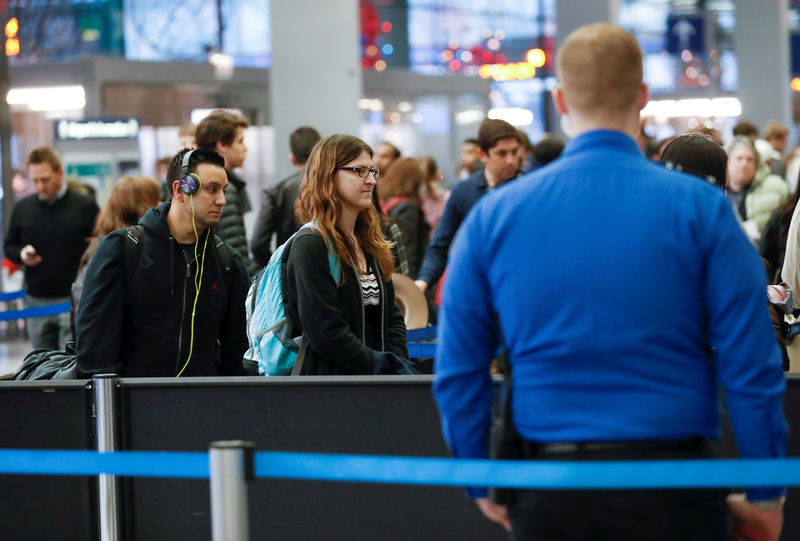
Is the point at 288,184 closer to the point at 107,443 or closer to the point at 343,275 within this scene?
the point at 343,275

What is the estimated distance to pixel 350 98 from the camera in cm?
1219

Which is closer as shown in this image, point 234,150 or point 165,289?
point 165,289

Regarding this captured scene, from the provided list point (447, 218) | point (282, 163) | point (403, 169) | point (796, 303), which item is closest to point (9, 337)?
point (282, 163)

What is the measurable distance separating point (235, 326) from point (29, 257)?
424cm

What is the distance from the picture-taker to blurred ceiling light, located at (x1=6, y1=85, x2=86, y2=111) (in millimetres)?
16688

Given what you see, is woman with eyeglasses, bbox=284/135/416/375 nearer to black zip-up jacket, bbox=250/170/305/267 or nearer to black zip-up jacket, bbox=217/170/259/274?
black zip-up jacket, bbox=217/170/259/274

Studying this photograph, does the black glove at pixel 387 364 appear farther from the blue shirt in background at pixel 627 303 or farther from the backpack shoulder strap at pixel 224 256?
the blue shirt in background at pixel 627 303

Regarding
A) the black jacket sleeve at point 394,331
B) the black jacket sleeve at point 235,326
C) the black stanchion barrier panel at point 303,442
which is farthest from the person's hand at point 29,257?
the black jacket sleeve at point 394,331

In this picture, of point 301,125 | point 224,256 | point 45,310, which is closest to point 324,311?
point 224,256

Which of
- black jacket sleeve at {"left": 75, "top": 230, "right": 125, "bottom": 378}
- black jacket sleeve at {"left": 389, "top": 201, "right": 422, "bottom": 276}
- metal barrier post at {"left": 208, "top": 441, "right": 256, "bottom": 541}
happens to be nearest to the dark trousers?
metal barrier post at {"left": 208, "top": 441, "right": 256, "bottom": 541}

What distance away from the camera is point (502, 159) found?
7.25 meters

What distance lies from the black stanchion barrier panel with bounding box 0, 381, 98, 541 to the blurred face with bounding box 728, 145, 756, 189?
593 cm

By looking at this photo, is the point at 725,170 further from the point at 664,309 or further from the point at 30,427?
the point at 30,427

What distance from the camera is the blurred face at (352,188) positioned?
4238 millimetres
